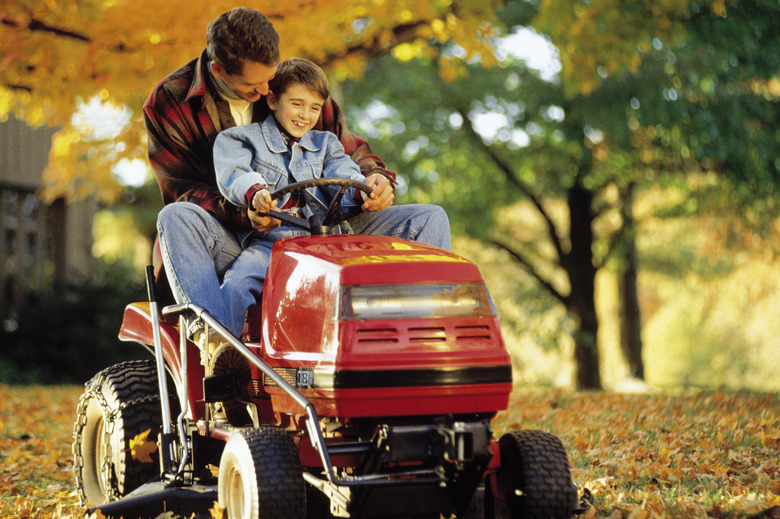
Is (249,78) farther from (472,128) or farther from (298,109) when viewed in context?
(472,128)

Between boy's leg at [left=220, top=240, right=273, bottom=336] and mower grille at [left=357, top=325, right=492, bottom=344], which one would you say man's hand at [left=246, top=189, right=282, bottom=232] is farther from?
mower grille at [left=357, top=325, right=492, bottom=344]

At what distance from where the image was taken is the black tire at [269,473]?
306cm

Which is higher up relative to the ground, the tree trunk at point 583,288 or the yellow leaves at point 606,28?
the yellow leaves at point 606,28

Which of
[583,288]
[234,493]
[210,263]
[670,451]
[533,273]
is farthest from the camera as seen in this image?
[533,273]

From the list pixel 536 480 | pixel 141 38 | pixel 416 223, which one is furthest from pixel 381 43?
pixel 536 480

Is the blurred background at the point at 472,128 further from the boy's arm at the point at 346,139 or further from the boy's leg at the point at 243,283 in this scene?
the boy's leg at the point at 243,283

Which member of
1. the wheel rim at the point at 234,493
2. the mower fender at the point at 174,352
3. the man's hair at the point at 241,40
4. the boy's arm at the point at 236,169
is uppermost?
the man's hair at the point at 241,40

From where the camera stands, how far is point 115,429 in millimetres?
4293

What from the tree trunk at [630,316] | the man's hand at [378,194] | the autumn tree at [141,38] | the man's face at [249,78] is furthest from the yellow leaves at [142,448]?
the tree trunk at [630,316]

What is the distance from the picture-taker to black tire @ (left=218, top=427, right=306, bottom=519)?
3.06m

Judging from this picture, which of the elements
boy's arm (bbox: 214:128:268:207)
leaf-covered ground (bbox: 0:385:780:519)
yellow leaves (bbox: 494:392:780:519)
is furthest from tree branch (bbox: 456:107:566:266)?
boy's arm (bbox: 214:128:268:207)

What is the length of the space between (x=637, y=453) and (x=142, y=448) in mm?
2610

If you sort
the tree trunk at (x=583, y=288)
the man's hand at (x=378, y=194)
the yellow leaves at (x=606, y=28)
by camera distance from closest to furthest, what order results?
the man's hand at (x=378, y=194)
the yellow leaves at (x=606, y=28)
the tree trunk at (x=583, y=288)

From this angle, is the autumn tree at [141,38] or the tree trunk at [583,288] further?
the tree trunk at [583,288]
